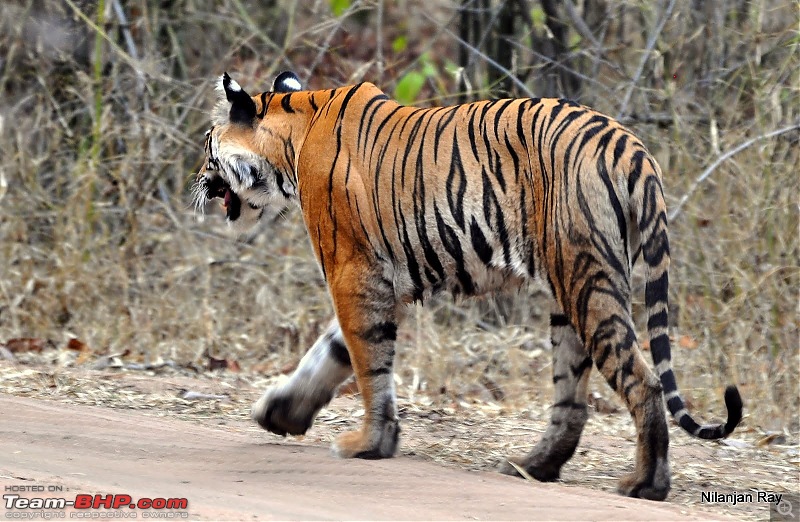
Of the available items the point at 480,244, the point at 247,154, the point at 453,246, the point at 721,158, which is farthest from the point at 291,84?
the point at 721,158

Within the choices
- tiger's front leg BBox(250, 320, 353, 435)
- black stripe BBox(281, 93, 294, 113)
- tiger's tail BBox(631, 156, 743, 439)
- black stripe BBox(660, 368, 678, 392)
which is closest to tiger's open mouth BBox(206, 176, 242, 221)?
black stripe BBox(281, 93, 294, 113)

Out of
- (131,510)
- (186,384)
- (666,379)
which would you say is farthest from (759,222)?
(131,510)

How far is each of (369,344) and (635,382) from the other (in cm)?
130

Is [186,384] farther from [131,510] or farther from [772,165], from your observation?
[772,165]

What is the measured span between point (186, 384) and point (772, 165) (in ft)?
13.2

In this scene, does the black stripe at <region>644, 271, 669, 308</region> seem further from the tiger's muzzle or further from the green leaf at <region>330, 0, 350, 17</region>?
Answer: the green leaf at <region>330, 0, 350, 17</region>

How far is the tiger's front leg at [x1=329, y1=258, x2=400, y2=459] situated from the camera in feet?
18.2

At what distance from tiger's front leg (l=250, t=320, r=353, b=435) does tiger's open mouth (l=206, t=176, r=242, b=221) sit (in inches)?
39.2

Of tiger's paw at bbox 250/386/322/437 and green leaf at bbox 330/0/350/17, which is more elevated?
green leaf at bbox 330/0/350/17

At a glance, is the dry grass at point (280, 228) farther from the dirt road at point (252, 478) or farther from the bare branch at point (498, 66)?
the dirt road at point (252, 478)

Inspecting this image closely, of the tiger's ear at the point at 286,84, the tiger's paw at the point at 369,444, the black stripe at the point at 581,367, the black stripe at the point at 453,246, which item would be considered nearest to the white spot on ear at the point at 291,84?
the tiger's ear at the point at 286,84

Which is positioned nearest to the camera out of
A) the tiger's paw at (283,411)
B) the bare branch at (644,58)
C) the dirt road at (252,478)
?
the dirt road at (252,478)

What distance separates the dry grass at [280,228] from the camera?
7645 mm

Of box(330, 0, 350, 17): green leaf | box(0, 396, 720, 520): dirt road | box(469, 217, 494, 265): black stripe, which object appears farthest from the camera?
box(330, 0, 350, 17): green leaf
